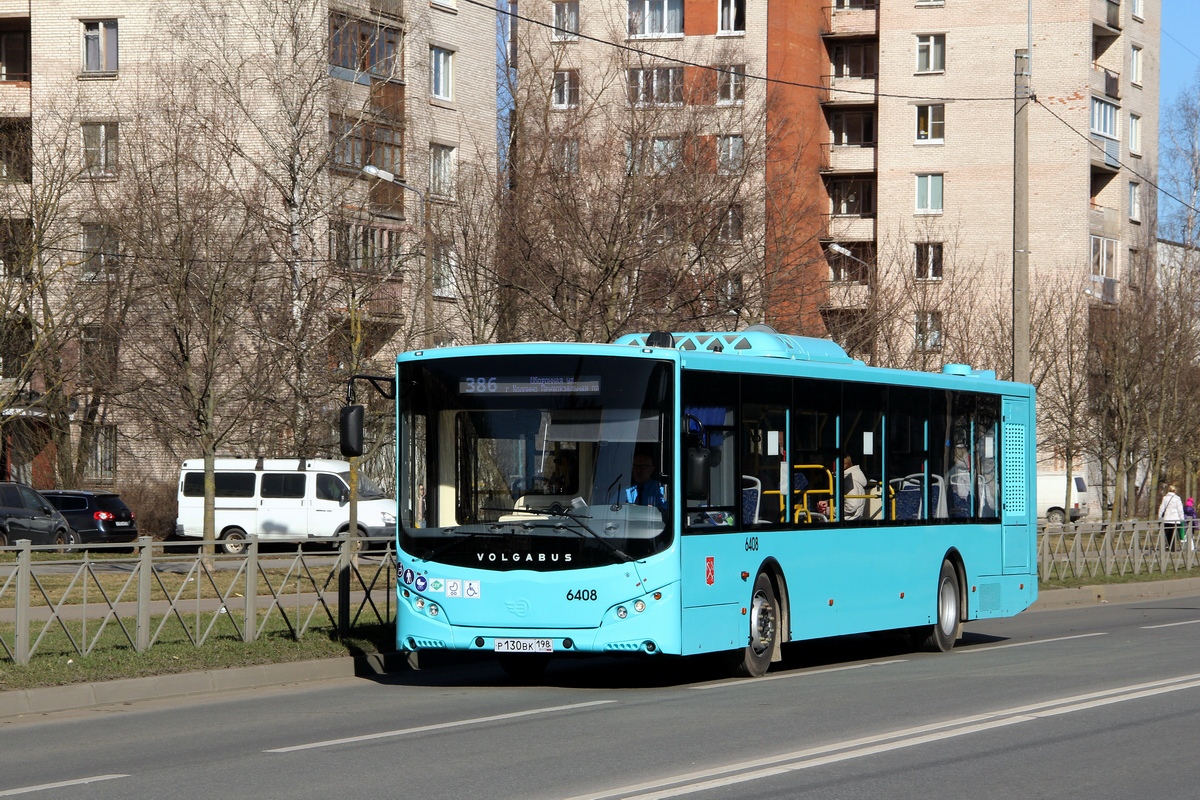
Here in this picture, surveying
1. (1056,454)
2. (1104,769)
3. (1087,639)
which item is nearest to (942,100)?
(1056,454)

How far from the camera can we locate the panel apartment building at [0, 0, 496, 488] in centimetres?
3039

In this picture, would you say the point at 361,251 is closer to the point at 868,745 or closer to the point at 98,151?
the point at 98,151

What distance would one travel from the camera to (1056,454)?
52.5 metres

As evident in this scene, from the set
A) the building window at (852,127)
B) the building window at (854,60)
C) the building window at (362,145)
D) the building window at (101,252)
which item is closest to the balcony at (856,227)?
the building window at (852,127)

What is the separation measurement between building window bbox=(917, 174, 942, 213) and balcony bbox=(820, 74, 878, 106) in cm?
402

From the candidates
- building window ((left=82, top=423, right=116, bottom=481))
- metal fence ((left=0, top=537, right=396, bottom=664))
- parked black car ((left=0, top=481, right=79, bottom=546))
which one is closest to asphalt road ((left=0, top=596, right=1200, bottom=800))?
metal fence ((left=0, top=537, right=396, bottom=664))

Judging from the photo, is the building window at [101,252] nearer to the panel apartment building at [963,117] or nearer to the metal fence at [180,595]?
the metal fence at [180,595]

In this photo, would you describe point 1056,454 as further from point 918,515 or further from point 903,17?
point 918,515

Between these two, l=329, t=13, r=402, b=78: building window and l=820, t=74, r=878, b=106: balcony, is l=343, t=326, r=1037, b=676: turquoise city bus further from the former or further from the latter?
l=820, t=74, r=878, b=106: balcony

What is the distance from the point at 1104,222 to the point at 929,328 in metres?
22.0

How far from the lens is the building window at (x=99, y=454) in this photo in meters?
45.8

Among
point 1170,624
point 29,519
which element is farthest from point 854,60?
point 1170,624

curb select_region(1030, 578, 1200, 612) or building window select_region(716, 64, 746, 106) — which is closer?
curb select_region(1030, 578, 1200, 612)

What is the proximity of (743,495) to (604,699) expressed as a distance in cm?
238
